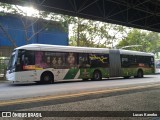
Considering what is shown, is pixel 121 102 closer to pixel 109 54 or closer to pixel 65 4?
pixel 65 4

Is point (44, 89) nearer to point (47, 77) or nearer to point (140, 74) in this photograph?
point (47, 77)

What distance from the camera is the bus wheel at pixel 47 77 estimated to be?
18.6m

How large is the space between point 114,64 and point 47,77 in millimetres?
8088

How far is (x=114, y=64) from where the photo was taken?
80.2ft

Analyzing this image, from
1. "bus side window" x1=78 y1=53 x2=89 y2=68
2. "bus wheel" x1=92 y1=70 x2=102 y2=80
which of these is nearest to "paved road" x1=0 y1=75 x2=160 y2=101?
"bus side window" x1=78 y1=53 x2=89 y2=68

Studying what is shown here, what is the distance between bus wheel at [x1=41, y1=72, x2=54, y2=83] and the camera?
18.6m

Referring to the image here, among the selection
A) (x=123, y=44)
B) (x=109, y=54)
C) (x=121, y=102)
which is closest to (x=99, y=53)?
(x=109, y=54)

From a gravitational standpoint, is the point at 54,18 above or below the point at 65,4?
above

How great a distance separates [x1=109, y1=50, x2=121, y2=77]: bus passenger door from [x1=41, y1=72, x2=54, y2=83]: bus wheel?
23.5 ft

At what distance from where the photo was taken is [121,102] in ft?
28.2

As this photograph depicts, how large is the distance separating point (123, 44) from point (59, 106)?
159ft

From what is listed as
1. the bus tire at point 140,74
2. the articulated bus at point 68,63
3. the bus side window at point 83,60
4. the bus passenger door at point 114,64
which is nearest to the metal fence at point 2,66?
the articulated bus at point 68,63

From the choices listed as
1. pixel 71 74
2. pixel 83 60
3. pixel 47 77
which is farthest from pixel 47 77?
pixel 83 60

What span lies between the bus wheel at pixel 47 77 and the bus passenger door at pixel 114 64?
717 cm
